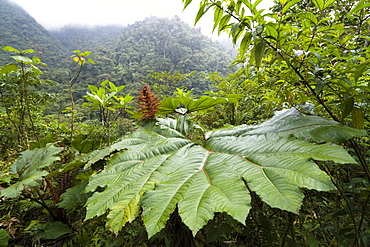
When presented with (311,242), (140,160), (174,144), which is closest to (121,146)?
(140,160)

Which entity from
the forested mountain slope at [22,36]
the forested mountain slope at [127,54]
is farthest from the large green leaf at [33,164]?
the forested mountain slope at [22,36]

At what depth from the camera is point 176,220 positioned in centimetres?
81

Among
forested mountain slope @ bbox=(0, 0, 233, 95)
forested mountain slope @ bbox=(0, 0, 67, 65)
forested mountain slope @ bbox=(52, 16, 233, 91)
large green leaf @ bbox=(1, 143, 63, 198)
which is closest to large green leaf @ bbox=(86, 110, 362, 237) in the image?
large green leaf @ bbox=(1, 143, 63, 198)

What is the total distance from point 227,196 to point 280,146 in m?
0.32

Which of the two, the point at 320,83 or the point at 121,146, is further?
the point at 121,146

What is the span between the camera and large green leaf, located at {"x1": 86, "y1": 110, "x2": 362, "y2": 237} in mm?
458

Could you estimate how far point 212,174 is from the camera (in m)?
0.60

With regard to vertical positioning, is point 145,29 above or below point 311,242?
above

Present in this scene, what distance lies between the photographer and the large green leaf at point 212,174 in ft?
1.50

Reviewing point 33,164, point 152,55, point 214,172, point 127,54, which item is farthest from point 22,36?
point 214,172

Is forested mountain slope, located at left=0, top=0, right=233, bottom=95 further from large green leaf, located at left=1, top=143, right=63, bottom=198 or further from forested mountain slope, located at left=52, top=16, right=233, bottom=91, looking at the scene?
large green leaf, located at left=1, top=143, right=63, bottom=198

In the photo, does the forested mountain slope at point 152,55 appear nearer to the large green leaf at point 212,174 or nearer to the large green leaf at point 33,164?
the large green leaf at point 33,164

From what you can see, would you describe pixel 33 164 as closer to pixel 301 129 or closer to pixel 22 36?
pixel 301 129

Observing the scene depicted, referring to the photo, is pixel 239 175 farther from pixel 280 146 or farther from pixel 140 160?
pixel 140 160
